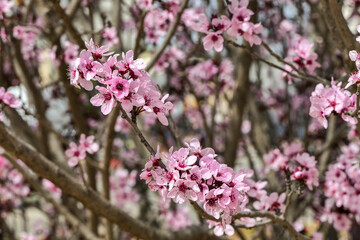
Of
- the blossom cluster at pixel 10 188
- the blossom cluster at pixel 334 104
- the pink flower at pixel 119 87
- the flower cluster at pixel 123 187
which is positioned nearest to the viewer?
the pink flower at pixel 119 87

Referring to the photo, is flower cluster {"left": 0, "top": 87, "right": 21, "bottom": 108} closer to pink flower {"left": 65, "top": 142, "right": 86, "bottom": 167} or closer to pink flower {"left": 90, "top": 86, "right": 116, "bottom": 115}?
pink flower {"left": 65, "top": 142, "right": 86, "bottom": 167}

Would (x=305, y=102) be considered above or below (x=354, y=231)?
above

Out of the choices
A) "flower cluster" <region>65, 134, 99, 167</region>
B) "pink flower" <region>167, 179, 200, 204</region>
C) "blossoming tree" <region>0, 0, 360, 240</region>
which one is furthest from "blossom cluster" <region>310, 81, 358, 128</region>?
"flower cluster" <region>65, 134, 99, 167</region>

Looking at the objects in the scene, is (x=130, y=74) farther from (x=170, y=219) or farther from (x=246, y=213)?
(x=170, y=219)

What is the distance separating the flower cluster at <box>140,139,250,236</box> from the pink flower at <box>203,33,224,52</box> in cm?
84

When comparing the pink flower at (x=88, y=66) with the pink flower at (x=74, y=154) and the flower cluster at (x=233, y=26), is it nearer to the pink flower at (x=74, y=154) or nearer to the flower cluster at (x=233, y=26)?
the flower cluster at (x=233, y=26)

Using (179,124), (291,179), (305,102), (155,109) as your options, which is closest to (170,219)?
(179,124)

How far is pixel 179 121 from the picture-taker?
557 centimetres

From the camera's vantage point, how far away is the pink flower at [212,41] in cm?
241

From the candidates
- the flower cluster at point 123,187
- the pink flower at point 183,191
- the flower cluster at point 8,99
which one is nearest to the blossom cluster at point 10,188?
the flower cluster at point 123,187

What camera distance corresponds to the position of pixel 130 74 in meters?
1.71

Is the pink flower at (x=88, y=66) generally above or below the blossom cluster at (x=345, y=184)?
above

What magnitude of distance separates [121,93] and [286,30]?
330 cm

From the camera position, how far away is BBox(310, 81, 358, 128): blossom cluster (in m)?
1.97
